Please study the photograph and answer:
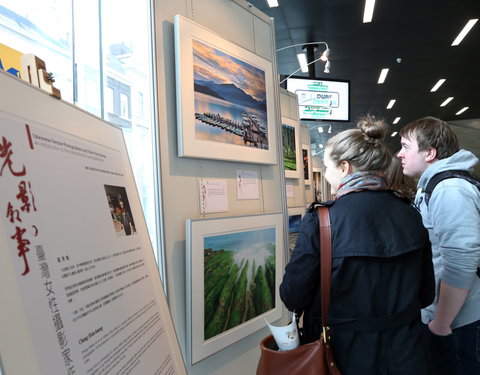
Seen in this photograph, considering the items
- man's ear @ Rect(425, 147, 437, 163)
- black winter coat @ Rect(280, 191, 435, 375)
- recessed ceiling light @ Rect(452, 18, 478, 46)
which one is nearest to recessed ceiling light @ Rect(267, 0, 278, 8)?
recessed ceiling light @ Rect(452, 18, 478, 46)

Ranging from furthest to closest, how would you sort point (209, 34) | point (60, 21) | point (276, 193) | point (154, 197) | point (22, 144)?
point (276, 193) < point (209, 34) < point (154, 197) < point (60, 21) < point (22, 144)

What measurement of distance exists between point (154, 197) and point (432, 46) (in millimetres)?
7618

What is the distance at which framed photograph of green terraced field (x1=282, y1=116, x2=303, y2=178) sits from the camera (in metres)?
3.98

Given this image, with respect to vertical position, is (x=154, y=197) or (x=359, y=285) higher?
(x=154, y=197)

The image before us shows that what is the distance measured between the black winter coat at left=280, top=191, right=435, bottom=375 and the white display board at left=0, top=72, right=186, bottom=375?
23.6 inches

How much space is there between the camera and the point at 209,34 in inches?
79.2

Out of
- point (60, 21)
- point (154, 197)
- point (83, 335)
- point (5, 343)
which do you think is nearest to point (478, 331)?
point (154, 197)

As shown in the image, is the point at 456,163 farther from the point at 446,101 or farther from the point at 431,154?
the point at 446,101

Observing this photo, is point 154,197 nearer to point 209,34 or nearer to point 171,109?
point 171,109

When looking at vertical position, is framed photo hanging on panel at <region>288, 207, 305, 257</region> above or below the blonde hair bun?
below

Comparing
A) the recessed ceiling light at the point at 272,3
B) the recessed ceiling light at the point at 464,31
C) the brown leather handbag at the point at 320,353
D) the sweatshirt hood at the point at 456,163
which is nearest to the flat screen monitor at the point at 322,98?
the recessed ceiling light at the point at 272,3

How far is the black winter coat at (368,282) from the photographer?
4.54 feet

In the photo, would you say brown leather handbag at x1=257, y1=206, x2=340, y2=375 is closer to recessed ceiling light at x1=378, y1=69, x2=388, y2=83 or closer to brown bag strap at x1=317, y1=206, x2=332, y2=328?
brown bag strap at x1=317, y1=206, x2=332, y2=328

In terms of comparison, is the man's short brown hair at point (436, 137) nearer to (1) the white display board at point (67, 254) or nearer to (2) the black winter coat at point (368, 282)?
(2) the black winter coat at point (368, 282)
